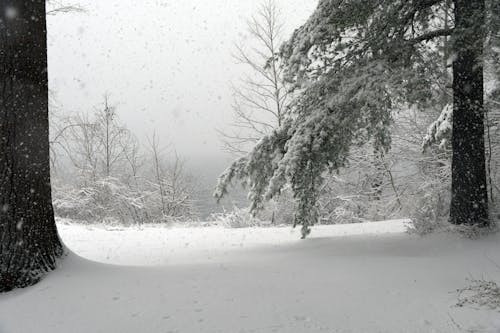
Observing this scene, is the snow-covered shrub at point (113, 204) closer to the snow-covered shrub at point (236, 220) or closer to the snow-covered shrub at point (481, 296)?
the snow-covered shrub at point (236, 220)

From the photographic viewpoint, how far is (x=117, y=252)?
8430 mm

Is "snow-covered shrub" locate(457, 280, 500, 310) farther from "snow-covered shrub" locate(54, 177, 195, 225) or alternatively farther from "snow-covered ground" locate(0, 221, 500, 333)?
"snow-covered shrub" locate(54, 177, 195, 225)

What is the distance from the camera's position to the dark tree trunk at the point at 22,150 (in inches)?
188

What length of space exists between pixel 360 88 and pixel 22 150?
15.5 ft

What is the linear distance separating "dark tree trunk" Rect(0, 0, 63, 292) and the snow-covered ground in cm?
32

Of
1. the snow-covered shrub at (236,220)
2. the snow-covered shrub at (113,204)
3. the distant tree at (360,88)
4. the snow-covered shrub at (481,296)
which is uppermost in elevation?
the distant tree at (360,88)

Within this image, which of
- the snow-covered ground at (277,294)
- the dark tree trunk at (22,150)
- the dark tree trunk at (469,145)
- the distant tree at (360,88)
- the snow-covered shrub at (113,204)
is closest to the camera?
the snow-covered ground at (277,294)

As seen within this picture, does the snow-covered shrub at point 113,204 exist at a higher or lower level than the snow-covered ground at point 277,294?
higher

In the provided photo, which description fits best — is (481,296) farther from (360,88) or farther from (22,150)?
(22,150)

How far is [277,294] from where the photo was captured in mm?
4508

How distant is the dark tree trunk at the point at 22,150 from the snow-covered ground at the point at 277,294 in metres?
0.32

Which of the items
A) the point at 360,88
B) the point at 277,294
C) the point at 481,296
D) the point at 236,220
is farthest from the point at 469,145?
the point at 236,220

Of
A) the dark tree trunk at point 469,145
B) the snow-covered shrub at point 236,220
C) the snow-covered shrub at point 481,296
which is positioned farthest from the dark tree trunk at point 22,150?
the snow-covered shrub at point 236,220

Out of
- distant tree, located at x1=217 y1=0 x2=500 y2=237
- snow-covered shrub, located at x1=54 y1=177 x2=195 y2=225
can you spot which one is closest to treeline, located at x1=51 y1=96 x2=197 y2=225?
snow-covered shrub, located at x1=54 y1=177 x2=195 y2=225
